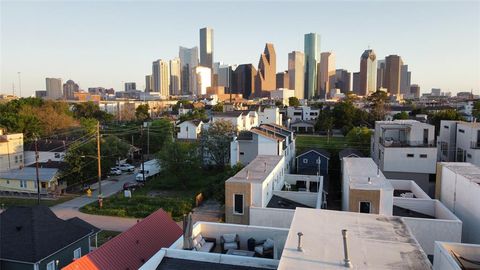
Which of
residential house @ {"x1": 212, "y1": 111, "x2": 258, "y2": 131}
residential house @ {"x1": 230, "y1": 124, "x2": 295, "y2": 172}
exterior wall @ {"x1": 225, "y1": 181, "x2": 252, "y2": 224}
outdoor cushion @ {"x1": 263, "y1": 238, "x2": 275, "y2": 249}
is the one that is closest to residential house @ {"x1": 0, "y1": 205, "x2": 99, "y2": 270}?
exterior wall @ {"x1": 225, "y1": 181, "x2": 252, "y2": 224}

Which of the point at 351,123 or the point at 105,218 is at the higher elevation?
the point at 351,123

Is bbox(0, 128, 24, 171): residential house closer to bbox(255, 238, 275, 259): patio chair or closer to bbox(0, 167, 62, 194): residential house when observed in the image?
bbox(0, 167, 62, 194): residential house

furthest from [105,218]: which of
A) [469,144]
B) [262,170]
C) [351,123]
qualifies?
[351,123]

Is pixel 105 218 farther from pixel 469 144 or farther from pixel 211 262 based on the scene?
pixel 469 144

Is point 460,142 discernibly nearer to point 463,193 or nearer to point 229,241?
point 463,193

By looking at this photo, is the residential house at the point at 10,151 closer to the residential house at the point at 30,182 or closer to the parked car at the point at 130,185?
the residential house at the point at 30,182

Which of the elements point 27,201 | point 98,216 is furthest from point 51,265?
point 27,201
